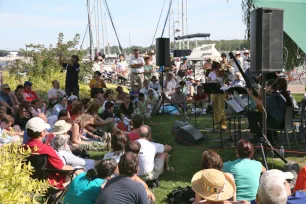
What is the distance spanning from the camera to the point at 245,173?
15.1 feet

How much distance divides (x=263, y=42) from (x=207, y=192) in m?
3.15

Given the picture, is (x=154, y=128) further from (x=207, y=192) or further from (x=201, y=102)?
(x=207, y=192)

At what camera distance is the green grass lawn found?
20.3 ft

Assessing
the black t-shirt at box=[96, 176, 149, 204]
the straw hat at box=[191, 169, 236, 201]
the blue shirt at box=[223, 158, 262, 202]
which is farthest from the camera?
the blue shirt at box=[223, 158, 262, 202]

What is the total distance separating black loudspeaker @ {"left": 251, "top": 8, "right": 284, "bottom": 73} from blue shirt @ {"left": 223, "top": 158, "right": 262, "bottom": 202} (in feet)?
6.35

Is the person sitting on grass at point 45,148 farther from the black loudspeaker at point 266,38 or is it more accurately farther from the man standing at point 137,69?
the man standing at point 137,69

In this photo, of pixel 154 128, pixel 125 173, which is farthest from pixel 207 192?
pixel 154 128

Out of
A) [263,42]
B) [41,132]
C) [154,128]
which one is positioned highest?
[263,42]

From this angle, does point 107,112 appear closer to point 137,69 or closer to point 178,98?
point 178,98

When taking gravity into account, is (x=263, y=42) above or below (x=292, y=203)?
above

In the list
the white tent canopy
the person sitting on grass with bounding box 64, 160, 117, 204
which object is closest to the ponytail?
the person sitting on grass with bounding box 64, 160, 117, 204

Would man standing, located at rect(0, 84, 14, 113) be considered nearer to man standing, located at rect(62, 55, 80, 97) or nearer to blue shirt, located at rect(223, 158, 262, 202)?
man standing, located at rect(62, 55, 80, 97)

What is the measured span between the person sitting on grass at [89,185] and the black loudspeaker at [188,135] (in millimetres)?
4462

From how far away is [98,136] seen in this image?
901 centimetres
